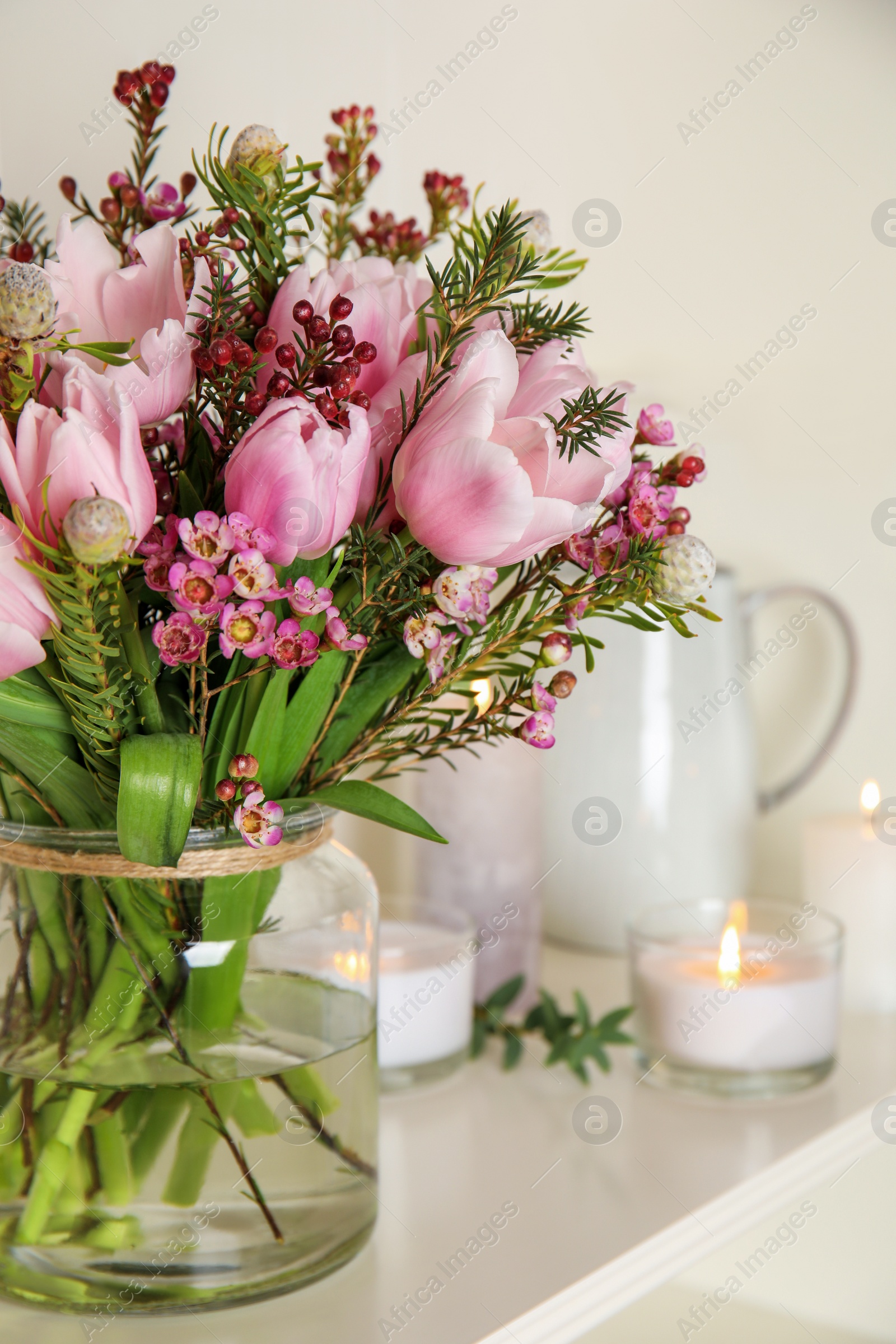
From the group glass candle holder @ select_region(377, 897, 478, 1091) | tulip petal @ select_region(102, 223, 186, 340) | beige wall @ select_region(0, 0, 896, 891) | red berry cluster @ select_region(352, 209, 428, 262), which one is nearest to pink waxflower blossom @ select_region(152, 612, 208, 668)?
tulip petal @ select_region(102, 223, 186, 340)

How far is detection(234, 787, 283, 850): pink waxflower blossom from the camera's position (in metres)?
0.38

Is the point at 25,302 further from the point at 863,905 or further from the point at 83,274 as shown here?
the point at 863,905

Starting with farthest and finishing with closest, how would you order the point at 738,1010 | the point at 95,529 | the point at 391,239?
the point at 738,1010, the point at 391,239, the point at 95,529

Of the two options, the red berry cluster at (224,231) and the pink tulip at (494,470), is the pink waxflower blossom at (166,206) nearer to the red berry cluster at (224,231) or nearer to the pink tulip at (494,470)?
the red berry cluster at (224,231)

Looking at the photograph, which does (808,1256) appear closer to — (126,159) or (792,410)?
(792,410)

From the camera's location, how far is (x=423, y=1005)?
64cm

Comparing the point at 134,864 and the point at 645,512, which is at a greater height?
the point at 645,512

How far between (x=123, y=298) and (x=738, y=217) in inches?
25.1

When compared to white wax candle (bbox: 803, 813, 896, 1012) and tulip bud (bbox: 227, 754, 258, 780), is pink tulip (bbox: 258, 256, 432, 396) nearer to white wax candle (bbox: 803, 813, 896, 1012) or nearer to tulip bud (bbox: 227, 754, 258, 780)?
tulip bud (bbox: 227, 754, 258, 780)

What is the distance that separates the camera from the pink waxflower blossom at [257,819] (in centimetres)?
38

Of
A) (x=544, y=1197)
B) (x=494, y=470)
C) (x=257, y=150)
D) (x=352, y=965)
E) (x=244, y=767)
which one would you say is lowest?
(x=544, y=1197)

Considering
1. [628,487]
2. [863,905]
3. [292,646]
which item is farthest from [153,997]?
[863,905]

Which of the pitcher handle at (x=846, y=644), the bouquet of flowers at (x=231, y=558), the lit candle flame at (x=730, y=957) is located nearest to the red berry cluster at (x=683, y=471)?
the bouquet of flowers at (x=231, y=558)

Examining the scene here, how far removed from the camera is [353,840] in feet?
2.82
